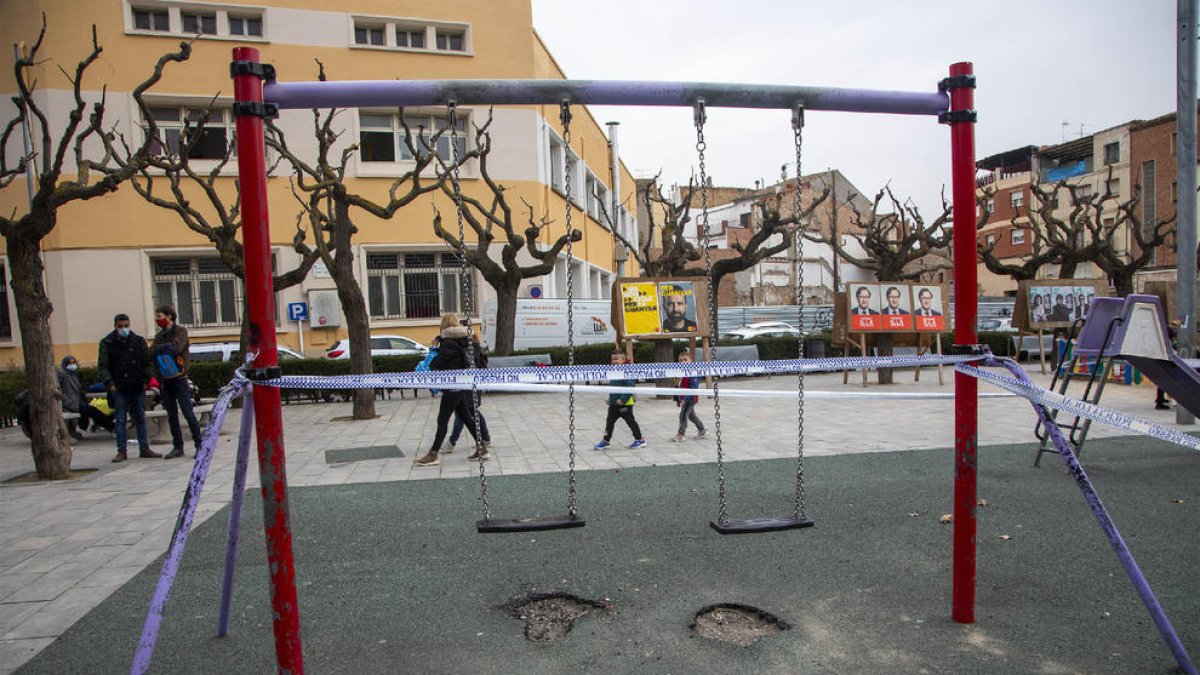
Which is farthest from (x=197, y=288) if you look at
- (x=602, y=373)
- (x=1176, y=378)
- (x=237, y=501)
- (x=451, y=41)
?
(x=1176, y=378)

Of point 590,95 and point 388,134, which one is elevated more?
point 388,134

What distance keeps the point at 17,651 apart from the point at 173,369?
6519 millimetres

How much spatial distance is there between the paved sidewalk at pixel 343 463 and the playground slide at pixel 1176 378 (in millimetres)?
2635

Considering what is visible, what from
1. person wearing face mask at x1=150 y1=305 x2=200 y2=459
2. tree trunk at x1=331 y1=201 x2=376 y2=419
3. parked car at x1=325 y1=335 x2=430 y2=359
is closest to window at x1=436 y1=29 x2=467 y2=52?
parked car at x1=325 y1=335 x2=430 y2=359

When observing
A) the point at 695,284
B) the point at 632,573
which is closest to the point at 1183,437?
the point at 632,573

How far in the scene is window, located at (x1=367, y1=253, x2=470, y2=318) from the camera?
24203 millimetres

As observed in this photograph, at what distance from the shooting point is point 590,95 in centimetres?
365

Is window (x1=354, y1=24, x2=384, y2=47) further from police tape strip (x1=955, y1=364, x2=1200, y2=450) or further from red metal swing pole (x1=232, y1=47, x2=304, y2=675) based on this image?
police tape strip (x1=955, y1=364, x2=1200, y2=450)

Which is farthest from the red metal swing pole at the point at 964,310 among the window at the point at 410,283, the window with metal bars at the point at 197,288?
the window with metal bars at the point at 197,288

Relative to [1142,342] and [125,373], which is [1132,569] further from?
[125,373]

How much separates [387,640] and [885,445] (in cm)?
697

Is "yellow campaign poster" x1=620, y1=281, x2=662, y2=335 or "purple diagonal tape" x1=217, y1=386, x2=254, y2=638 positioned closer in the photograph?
"purple diagonal tape" x1=217, y1=386, x2=254, y2=638

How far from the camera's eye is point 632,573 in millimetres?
4484

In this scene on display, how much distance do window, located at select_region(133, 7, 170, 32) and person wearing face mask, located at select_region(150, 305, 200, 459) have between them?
18.0 m
